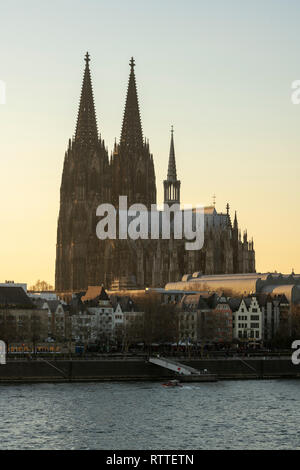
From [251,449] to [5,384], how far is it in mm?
31434

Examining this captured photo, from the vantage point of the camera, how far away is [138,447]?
58.8 meters

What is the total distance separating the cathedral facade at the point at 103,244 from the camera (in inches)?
6107

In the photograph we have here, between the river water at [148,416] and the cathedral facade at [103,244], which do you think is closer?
the river water at [148,416]

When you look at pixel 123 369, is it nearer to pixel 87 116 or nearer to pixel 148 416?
pixel 148 416

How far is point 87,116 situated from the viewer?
159m

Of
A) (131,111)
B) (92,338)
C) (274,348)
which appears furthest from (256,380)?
(131,111)

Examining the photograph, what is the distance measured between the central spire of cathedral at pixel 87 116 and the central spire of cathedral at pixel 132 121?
5648 millimetres

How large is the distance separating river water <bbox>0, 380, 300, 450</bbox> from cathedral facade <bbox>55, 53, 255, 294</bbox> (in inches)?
2625

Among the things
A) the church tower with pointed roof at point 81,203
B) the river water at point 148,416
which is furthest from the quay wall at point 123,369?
the church tower with pointed roof at point 81,203

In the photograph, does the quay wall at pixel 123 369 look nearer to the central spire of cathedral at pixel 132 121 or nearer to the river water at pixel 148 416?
the river water at pixel 148 416

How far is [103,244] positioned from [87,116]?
15.8 metres

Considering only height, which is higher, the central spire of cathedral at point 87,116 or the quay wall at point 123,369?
the central spire of cathedral at point 87,116

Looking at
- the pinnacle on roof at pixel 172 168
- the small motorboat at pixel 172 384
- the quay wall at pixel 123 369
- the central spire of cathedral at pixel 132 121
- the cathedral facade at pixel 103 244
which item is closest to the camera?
the small motorboat at pixel 172 384

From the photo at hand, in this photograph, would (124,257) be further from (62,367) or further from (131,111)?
(62,367)
